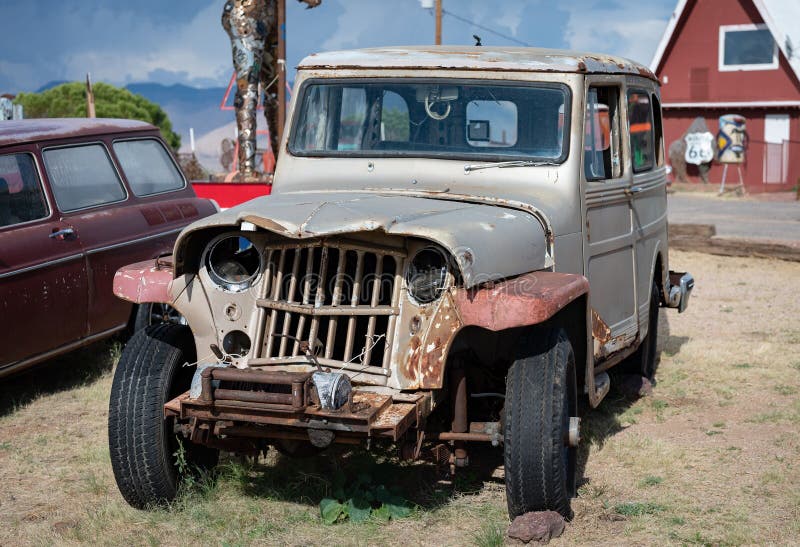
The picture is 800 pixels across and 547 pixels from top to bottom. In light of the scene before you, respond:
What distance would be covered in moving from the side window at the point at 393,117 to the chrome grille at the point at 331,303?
4.28 ft

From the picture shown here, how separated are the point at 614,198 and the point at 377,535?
2.28 m

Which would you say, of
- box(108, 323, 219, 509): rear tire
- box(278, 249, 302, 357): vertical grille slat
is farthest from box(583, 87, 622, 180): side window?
box(108, 323, 219, 509): rear tire

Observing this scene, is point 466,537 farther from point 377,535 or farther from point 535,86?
point 535,86

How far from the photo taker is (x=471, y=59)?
204 inches

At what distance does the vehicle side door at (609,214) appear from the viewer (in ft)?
16.9

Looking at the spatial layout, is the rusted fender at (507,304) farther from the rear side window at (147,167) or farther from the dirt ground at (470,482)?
the rear side window at (147,167)

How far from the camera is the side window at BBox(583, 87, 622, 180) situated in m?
5.36

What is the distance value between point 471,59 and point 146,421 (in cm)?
237

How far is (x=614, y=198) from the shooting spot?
5.48 meters

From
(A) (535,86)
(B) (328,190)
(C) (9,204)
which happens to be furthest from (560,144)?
(C) (9,204)

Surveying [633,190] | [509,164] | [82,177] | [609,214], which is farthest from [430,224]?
[82,177]

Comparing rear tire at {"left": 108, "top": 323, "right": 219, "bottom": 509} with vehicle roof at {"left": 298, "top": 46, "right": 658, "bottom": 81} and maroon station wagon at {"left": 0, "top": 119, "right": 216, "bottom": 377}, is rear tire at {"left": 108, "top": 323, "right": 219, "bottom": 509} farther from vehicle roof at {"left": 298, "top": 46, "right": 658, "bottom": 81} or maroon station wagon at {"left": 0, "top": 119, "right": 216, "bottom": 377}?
maroon station wagon at {"left": 0, "top": 119, "right": 216, "bottom": 377}

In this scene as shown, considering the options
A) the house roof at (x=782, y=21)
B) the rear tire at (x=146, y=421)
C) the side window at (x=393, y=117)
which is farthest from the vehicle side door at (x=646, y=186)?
the house roof at (x=782, y=21)

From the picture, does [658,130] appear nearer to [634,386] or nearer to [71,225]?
[634,386]
